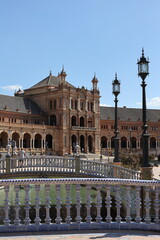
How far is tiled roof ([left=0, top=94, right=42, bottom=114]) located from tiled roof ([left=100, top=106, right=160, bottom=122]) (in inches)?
878

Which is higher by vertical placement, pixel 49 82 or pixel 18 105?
pixel 49 82

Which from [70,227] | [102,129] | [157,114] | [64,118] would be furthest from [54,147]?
[70,227]

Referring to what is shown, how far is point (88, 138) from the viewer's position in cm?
8575

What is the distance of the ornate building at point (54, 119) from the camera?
2827 inches

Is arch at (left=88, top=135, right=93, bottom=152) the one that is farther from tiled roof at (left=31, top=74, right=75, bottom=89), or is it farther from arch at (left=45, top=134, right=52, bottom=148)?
tiled roof at (left=31, top=74, right=75, bottom=89)

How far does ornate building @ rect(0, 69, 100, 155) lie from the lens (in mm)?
71938

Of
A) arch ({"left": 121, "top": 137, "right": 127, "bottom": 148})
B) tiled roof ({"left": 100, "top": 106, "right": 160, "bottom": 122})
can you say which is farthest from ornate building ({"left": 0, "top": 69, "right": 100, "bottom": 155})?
arch ({"left": 121, "top": 137, "right": 127, "bottom": 148})

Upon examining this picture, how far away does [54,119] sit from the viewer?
80812 mm

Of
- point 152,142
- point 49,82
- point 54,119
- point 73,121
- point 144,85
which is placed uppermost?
point 49,82

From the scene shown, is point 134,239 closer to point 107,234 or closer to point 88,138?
point 107,234

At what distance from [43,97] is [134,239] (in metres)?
76.0

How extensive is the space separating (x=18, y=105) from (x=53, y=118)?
9.07m

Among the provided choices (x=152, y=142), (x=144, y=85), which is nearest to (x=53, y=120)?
(x=152, y=142)

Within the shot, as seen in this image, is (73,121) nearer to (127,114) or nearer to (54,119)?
(54,119)
